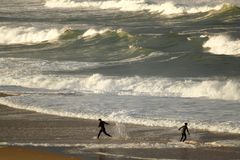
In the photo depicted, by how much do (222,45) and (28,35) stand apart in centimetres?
1836

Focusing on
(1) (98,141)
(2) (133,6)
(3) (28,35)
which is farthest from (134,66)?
(2) (133,6)

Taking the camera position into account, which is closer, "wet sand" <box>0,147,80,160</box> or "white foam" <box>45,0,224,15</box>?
"wet sand" <box>0,147,80,160</box>

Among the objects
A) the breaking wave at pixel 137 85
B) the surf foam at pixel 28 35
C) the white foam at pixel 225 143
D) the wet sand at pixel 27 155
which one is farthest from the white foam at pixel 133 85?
the surf foam at pixel 28 35

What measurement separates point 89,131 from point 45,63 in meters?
16.8

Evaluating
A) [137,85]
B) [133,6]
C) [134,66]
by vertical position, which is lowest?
[137,85]

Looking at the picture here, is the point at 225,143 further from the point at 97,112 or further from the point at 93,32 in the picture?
the point at 93,32

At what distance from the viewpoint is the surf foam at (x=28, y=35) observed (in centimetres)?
5025

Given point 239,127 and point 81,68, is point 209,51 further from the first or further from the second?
point 239,127

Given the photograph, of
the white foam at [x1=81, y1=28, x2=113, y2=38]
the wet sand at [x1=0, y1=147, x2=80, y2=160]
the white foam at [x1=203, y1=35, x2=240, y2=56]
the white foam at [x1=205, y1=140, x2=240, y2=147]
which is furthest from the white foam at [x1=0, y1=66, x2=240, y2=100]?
the white foam at [x1=81, y1=28, x2=113, y2=38]

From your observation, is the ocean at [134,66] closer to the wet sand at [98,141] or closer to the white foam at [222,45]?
the white foam at [222,45]

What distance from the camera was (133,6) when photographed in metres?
69.1

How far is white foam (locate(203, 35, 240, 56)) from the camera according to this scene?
37000mm

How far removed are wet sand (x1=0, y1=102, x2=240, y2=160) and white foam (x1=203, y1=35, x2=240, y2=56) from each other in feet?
57.3

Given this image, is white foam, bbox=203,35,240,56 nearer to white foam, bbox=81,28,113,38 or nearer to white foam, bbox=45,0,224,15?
white foam, bbox=81,28,113,38
